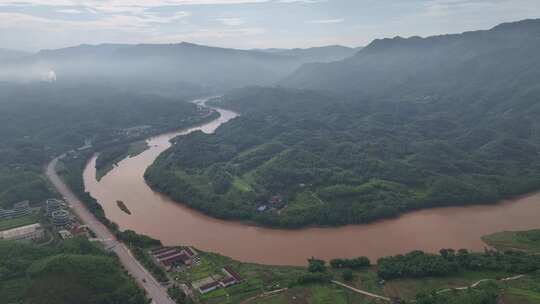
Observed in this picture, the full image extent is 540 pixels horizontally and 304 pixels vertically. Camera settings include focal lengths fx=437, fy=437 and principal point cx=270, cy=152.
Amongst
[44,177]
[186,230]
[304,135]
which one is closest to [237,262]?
[186,230]

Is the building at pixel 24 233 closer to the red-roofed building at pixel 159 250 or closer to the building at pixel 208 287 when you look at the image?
the red-roofed building at pixel 159 250

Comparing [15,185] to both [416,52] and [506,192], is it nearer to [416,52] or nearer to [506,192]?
[506,192]

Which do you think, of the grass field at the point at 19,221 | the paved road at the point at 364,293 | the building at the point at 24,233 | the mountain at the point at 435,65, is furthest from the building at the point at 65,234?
the mountain at the point at 435,65

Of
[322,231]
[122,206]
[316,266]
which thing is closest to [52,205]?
[122,206]

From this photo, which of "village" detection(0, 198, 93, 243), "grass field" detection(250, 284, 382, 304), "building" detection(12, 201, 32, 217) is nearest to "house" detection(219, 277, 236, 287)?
"grass field" detection(250, 284, 382, 304)

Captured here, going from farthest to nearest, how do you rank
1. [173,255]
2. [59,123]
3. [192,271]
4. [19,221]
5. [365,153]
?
[59,123] → [365,153] → [19,221] → [173,255] → [192,271]

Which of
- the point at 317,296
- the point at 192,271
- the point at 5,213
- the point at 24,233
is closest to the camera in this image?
the point at 317,296

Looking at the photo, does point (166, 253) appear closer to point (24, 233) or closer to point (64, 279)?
point (64, 279)
